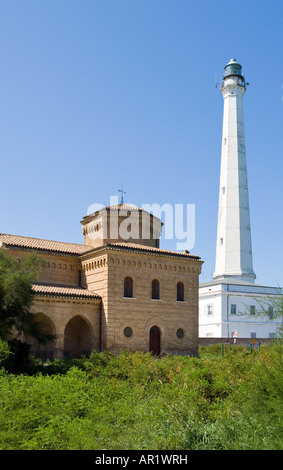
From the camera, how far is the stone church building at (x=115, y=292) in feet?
80.9

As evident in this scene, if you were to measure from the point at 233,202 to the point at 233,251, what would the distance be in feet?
13.9

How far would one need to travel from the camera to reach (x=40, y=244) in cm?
2688

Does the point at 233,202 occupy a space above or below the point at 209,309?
above

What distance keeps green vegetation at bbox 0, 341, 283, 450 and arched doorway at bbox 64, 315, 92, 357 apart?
10780mm

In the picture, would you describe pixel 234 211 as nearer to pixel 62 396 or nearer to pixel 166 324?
pixel 166 324

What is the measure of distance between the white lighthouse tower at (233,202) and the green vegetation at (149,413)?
83.4ft

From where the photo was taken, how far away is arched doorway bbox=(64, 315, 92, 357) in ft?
86.2

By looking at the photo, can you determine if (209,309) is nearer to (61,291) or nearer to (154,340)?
(154,340)

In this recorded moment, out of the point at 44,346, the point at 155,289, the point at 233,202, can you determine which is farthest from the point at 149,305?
the point at 233,202

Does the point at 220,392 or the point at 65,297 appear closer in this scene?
the point at 220,392

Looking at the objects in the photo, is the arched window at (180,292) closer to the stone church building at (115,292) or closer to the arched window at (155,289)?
the stone church building at (115,292)
